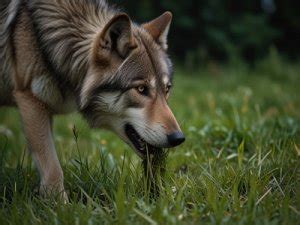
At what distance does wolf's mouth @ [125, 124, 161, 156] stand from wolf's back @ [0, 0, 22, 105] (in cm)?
100

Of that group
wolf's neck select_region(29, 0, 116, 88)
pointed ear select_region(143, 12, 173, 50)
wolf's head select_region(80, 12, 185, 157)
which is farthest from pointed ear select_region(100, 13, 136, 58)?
pointed ear select_region(143, 12, 173, 50)

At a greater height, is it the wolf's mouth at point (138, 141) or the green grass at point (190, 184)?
the wolf's mouth at point (138, 141)

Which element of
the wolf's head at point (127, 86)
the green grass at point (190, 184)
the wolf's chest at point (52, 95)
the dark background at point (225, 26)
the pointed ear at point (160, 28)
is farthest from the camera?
the dark background at point (225, 26)

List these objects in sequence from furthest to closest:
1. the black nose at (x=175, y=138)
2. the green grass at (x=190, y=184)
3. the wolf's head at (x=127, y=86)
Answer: the wolf's head at (x=127, y=86) → the black nose at (x=175, y=138) → the green grass at (x=190, y=184)

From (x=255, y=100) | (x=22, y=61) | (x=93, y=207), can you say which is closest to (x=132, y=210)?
(x=93, y=207)

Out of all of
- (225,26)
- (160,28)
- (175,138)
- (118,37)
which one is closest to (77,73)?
(118,37)

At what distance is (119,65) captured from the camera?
3607mm

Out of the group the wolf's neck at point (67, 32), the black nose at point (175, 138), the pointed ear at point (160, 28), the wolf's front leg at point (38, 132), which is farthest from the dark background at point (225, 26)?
the black nose at point (175, 138)

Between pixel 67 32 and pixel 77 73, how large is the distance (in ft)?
1.08

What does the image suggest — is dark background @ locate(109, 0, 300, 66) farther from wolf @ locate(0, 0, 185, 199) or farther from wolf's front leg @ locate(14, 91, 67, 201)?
wolf's front leg @ locate(14, 91, 67, 201)

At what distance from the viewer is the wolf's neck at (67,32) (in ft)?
12.3

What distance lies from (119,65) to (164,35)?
0.67 metres

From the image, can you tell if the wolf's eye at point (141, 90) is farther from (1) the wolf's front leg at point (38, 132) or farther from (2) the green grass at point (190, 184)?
(1) the wolf's front leg at point (38, 132)

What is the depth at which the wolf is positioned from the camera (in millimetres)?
3568
